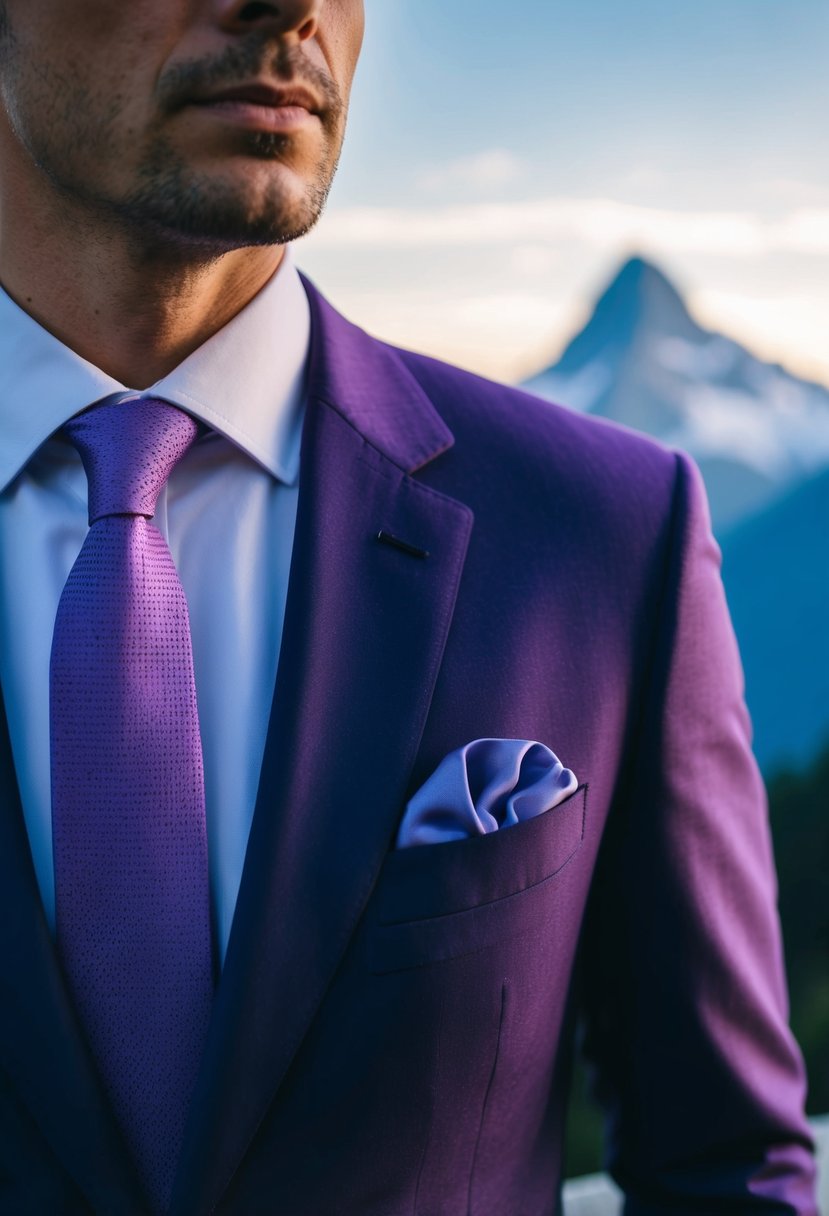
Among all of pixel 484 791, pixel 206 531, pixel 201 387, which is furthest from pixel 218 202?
pixel 484 791

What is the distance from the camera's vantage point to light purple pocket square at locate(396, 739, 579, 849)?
1.18 metres

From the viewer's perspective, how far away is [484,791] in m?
1.22

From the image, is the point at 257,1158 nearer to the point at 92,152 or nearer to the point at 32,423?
the point at 32,423

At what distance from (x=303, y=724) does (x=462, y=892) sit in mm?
239

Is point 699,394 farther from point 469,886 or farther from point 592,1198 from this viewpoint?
point 469,886


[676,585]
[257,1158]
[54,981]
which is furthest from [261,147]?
[257,1158]

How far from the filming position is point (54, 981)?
3.51ft

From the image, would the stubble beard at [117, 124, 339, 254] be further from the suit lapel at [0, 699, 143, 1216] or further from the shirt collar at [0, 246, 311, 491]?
the suit lapel at [0, 699, 143, 1216]

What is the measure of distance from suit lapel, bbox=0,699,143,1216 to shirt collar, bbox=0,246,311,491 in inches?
19.1

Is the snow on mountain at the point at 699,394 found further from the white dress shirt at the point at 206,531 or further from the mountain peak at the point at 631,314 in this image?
the white dress shirt at the point at 206,531

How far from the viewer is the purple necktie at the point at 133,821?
1.10 m

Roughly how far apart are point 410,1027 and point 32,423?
774 mm

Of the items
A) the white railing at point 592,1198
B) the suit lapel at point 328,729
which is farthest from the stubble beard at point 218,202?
the white railing at point 592,1198

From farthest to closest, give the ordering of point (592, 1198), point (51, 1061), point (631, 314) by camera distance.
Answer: point (631, 314) < point (592, 1198) < point (51, 1061)
